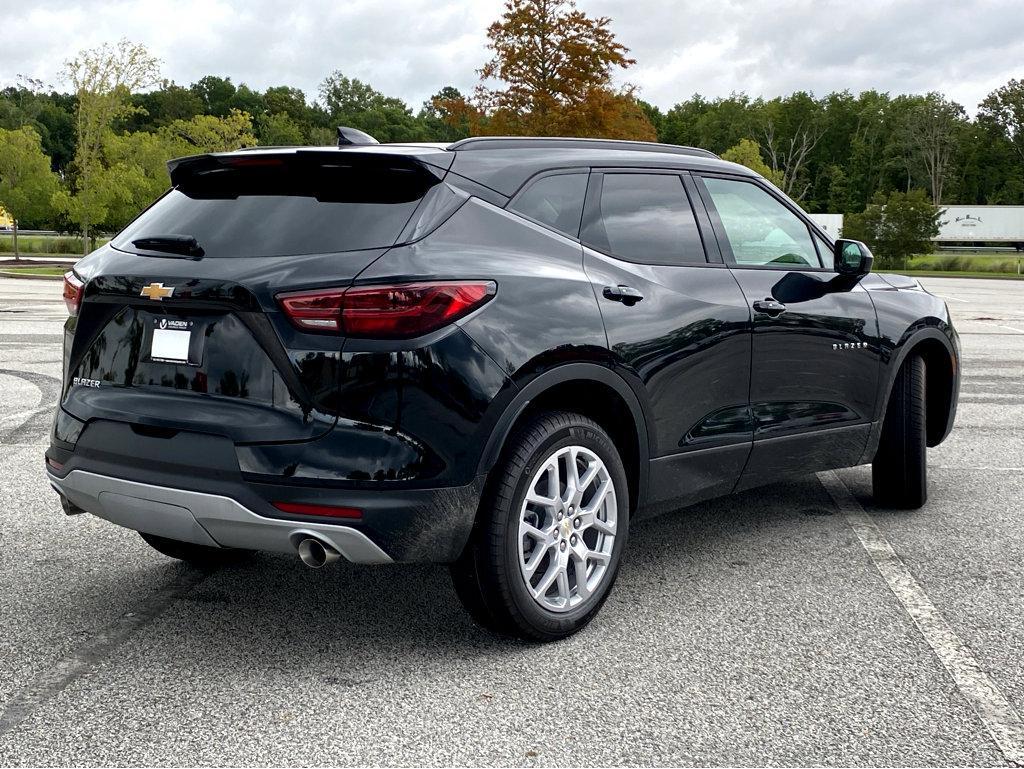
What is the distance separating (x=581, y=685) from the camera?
3.57 meters

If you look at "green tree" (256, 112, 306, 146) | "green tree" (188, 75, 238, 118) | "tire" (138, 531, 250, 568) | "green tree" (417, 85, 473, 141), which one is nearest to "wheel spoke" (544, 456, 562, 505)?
"tire" (138, 531, 250, 568)

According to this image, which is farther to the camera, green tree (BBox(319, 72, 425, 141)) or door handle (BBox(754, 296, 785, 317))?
green tree (BBox(319, 72, 425, 141))

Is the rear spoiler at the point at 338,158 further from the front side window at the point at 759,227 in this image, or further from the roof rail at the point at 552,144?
the front side window at the point at 759,227

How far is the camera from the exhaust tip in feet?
11.4

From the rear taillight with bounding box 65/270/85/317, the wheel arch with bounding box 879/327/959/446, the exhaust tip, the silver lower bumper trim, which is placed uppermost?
the rear taillight with bounding box 65/270/85/317

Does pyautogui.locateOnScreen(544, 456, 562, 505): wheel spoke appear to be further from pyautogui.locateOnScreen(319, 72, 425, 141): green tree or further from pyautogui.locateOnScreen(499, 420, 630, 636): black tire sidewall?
pyautogui.locateOnScreen(319, 72, 425, 141): green tree

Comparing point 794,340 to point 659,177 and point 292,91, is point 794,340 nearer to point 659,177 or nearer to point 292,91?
point 659,177

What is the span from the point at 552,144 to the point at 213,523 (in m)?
1.93

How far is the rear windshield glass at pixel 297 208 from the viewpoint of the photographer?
11.8ft

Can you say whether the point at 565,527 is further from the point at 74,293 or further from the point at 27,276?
the point at 27,276

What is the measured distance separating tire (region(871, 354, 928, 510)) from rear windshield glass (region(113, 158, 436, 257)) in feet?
10.3

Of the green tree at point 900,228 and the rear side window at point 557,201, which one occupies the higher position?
the green tree at point 900,228

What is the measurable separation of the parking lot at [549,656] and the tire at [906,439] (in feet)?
0.58

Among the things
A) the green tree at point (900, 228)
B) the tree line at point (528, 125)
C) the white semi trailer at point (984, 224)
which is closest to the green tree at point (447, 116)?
the tree line at point (528, 125)
